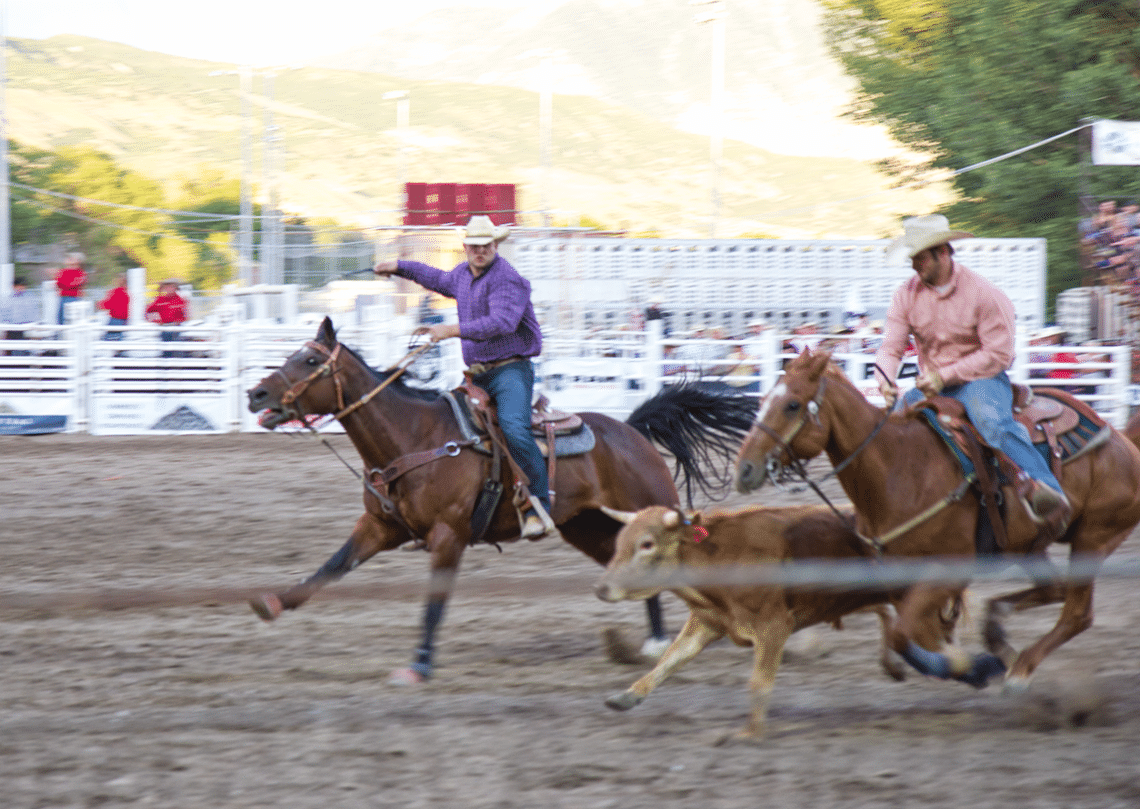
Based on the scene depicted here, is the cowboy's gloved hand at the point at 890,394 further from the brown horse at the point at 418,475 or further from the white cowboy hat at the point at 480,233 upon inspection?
the white cowboy hat at the point at 480,233

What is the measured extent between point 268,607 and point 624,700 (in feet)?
5.43

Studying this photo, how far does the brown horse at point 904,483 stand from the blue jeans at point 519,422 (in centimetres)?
132

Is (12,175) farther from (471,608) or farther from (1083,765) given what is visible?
(1083,765)

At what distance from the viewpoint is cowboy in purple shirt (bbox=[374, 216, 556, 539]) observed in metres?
5.62

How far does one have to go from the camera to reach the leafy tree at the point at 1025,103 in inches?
849

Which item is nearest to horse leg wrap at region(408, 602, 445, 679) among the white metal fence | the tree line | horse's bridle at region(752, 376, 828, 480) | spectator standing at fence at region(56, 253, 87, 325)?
horse's bridle at region(752, 376, 828, 480)

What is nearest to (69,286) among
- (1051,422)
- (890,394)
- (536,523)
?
(536,523)

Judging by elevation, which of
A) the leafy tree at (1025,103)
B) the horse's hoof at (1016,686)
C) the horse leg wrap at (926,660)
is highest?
the leafy tree at (1025,103)

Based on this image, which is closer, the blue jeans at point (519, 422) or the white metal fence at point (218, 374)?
the blue jeans at point (519, 422)

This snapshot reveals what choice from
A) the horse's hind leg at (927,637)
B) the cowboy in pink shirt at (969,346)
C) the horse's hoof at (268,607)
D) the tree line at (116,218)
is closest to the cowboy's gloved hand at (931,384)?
the cowboy in pink shirt at (969,346)

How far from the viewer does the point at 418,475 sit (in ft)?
18.2

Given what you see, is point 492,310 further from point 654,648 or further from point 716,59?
point 716,59

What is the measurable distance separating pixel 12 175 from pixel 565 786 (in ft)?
180

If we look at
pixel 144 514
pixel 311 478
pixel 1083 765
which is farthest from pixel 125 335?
pixel 1083 765
